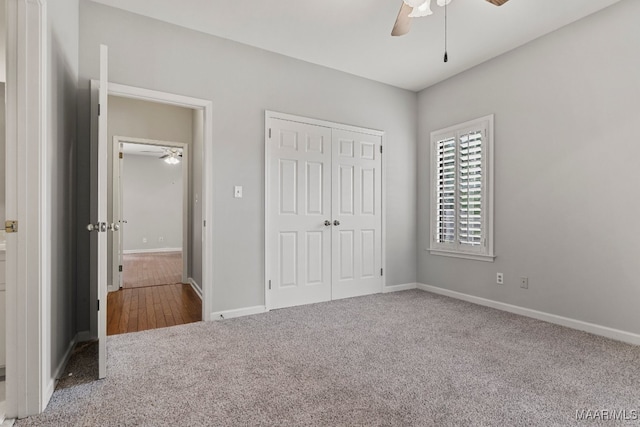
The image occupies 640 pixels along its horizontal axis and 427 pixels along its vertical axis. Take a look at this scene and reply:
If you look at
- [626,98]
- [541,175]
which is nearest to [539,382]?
[541,175]

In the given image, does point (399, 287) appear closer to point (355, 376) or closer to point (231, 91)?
point (355, 376)

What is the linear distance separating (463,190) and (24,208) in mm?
3991

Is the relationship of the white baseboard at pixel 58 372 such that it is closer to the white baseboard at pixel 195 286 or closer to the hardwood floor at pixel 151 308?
the hardwood floor at pixel 151 308

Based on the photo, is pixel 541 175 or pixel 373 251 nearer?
pixel 541 175

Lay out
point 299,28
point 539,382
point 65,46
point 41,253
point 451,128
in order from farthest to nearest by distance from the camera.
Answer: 1. point 451,128
2. point 299,28
3. point 65,46
4. point 539,382
5. point 41,253

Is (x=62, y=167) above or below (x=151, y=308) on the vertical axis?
above

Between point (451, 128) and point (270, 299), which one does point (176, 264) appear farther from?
point (451, 128)

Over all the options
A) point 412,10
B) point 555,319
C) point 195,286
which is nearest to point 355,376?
point 555,319

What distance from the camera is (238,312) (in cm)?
338

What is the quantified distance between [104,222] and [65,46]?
4.35 ft

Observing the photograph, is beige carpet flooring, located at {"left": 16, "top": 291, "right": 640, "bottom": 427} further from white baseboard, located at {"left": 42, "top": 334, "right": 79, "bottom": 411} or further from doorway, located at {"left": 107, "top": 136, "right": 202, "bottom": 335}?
doorway, located at {"left": 107, "top": 136, "right": 202, "bottom": 335}

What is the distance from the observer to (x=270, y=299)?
3576mm

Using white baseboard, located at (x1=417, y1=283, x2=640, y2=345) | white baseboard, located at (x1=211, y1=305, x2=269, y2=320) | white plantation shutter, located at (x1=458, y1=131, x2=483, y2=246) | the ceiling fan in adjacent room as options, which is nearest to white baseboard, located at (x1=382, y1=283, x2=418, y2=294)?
white baseboard, located at (x1=417, y1=283, x2=640, y2=345)

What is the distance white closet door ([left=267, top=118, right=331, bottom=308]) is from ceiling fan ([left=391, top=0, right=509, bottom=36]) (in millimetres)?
1561
